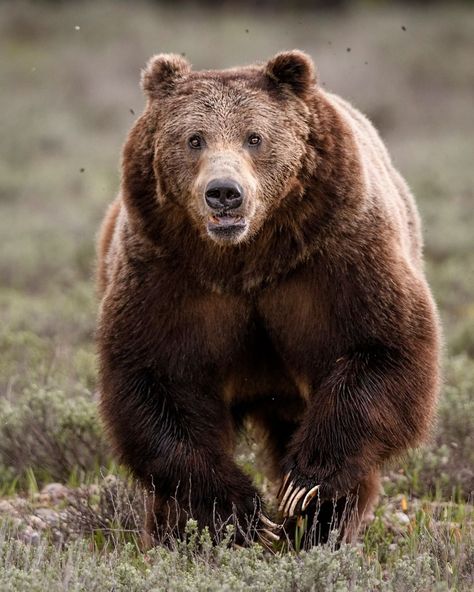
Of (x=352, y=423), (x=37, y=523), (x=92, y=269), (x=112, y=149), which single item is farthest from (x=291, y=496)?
(x=112, y=149)

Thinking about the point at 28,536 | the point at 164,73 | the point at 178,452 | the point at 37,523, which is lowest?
the point at 37,523

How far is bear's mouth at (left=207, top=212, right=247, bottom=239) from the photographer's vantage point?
4531 mm

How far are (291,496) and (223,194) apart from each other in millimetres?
1256

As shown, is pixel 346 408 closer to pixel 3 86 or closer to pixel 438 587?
pixel 438 587

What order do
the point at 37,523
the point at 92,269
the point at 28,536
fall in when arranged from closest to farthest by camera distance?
the point at 28,536, the point at 37,523, the point at 92,269

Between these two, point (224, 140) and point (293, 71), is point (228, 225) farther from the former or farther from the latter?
point (293, 71)

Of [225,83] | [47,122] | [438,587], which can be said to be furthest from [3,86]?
[438,587]

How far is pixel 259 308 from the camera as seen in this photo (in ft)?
16.1

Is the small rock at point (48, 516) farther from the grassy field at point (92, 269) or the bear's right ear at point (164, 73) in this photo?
the bear's right ear at point (164, 73)

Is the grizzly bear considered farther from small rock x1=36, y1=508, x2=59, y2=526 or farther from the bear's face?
small rock x1=36, y1=508, x2=59, y2=526

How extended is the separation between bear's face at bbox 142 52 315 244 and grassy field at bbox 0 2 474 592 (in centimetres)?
128

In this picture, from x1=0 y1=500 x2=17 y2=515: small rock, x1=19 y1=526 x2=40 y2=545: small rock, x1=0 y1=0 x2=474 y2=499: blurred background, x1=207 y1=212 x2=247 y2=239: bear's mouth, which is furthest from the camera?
x1=0 y1=0 x2=474 y2=499: blurred background

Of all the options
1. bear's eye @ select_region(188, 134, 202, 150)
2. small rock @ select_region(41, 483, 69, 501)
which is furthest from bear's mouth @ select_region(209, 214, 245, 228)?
small rock @ select_region(41, 483, 69, 501)

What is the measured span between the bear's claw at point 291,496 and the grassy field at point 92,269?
0.18 metres
